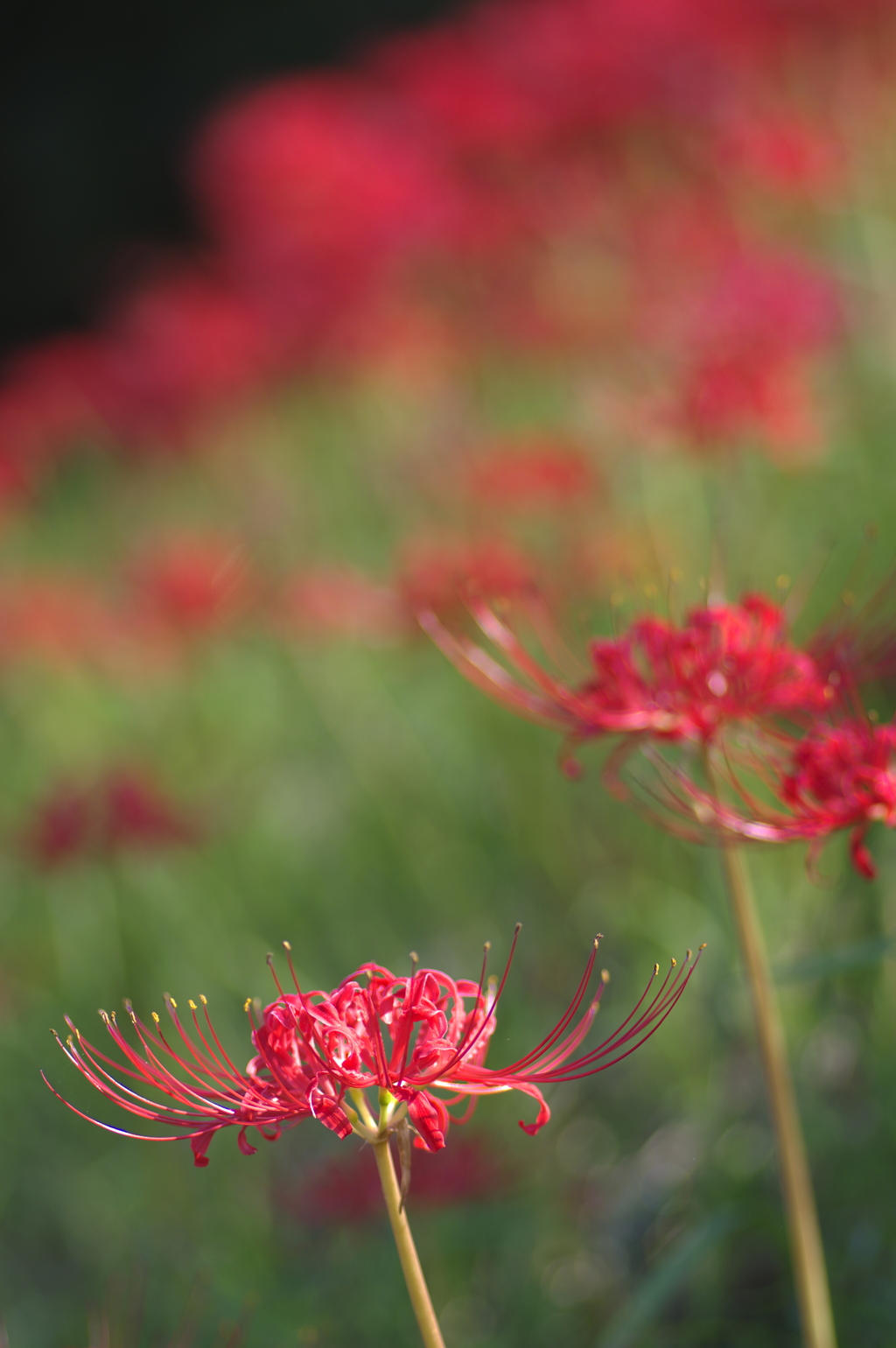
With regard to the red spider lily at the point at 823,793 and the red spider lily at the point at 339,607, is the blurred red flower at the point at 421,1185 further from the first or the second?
the red spider lily at the point at 339,607

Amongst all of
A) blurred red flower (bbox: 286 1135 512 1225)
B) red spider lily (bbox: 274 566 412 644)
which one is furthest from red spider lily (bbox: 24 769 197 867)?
blurred red flower (bbox: 286 1135 512 1225)

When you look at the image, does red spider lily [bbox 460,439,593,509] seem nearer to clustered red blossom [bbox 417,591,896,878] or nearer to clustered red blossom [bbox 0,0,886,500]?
clustered red blossom [bbox 0,0,886,500]

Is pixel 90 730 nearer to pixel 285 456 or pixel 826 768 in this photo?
pixel 285 456

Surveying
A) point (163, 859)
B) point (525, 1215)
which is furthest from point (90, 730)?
point (525, 1215)

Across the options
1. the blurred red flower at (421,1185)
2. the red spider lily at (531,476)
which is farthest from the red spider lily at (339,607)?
the blurred red flower at (421,1185)

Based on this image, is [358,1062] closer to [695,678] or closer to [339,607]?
[695,678]
